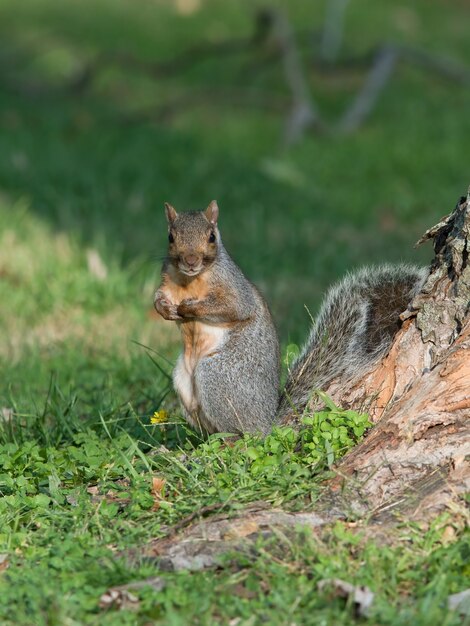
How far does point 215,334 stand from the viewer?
332cm

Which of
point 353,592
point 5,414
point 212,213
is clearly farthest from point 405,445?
point 5,414

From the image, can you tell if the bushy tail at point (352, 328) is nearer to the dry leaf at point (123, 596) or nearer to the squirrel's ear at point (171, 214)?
the squirrel's ear at point (171, 214)

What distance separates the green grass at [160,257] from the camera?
2.38m

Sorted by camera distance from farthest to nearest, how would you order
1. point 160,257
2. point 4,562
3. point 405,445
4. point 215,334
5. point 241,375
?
point 160,257, point 215,334, point 241,375, point 405,445, point 4,562

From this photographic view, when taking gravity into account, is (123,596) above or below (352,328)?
below

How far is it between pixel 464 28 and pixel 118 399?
34.6ft

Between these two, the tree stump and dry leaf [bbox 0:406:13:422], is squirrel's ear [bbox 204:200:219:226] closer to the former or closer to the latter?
the tree stump

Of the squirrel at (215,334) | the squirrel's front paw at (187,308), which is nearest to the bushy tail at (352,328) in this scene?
the squirrel at (215,334)

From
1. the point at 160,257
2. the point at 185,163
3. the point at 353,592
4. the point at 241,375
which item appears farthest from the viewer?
the point at 185,163

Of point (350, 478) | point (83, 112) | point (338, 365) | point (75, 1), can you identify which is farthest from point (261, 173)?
point (75, 1)

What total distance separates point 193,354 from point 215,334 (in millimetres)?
95

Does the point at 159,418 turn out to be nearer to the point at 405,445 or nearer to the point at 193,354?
the point at 193,354

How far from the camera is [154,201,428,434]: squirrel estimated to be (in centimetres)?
320

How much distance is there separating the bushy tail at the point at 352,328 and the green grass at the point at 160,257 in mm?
312
